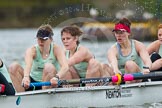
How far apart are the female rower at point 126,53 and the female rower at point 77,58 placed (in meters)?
0.39

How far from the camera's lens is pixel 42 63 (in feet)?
38.4

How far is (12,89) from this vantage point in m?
10.6

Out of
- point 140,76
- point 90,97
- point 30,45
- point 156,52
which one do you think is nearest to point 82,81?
point 90,97

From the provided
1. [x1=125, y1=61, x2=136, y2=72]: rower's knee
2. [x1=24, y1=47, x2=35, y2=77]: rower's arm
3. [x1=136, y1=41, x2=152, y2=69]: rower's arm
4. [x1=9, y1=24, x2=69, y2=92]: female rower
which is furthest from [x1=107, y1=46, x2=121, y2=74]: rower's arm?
[x1=24, y1=47, x2=35, y2=77]: rower's arm

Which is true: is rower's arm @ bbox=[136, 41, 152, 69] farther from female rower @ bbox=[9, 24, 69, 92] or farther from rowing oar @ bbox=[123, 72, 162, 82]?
female rower @ bbox=[9, 24, 69, 92]

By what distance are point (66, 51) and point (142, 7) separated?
3.51 metres

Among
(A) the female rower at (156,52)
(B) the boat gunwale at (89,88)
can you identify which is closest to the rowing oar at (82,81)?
(B) the boat gunwale at (89,88)

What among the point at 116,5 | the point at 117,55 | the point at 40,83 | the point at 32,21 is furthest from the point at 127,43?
the point at 32,21

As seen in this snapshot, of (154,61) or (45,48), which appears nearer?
(45,48)

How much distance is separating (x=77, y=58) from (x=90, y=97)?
830 mm

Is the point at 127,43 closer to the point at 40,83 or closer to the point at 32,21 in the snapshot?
the point at 40,83

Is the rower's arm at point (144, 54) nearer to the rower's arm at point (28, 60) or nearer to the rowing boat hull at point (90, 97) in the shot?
the rowing boat hull at point (90, 97)

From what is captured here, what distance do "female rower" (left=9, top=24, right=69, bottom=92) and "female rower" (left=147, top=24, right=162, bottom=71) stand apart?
2.19 m

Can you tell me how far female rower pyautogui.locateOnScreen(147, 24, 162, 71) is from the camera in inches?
502
